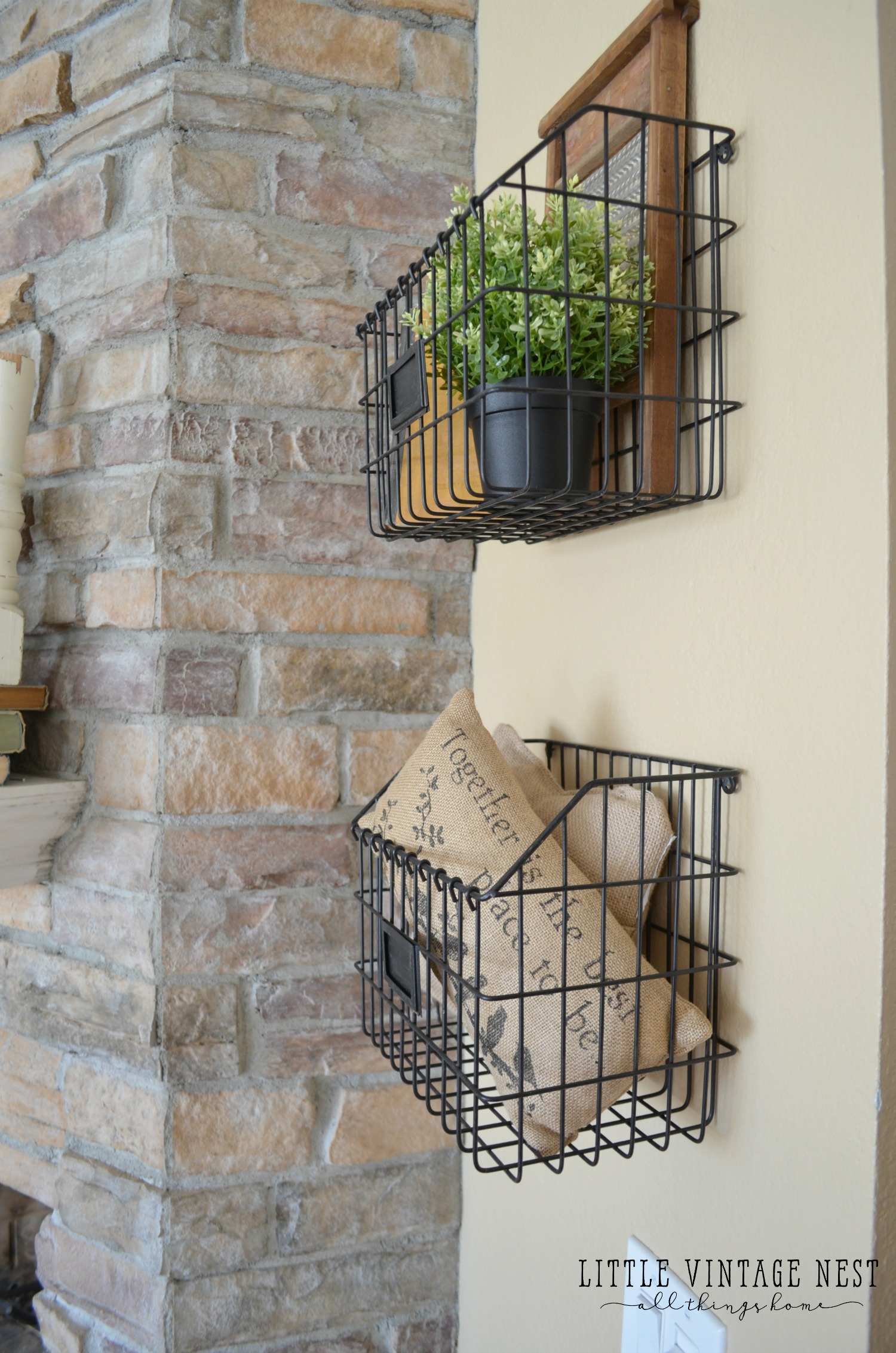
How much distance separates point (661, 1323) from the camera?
747 millimetres

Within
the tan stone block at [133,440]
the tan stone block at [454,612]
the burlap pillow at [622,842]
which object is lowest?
the burlap pillow at [622,842]

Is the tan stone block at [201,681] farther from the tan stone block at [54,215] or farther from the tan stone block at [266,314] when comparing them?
the tan stone block at [54,215]

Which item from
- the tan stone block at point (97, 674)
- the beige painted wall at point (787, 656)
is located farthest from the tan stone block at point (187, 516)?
the beige painted wall at point (787, 656)

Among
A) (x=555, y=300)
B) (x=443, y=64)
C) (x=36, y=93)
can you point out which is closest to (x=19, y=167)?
(x=36, y=93)

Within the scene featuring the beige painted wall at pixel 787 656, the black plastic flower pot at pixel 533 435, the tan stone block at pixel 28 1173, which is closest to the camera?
the beige painted wall at pixel 787 656

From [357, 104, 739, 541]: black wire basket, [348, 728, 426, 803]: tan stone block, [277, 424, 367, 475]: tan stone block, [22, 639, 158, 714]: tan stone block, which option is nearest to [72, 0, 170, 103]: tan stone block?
[277, 424, 367, 475]: tan stone block

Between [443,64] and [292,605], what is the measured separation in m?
0.66

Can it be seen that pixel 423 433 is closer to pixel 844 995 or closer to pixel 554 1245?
pixel 844 995

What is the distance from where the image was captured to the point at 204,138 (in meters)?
1.04

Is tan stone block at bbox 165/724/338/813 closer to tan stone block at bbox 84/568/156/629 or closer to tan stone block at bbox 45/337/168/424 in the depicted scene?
tan stone block at bbox 84/568/156/629

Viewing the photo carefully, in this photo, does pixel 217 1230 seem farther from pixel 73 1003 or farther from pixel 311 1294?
pixel 73 1003

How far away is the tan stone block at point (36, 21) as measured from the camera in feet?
3.64

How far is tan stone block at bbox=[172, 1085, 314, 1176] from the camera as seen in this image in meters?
1.02

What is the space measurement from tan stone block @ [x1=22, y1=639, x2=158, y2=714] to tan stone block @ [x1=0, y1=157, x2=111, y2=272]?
48 cm
